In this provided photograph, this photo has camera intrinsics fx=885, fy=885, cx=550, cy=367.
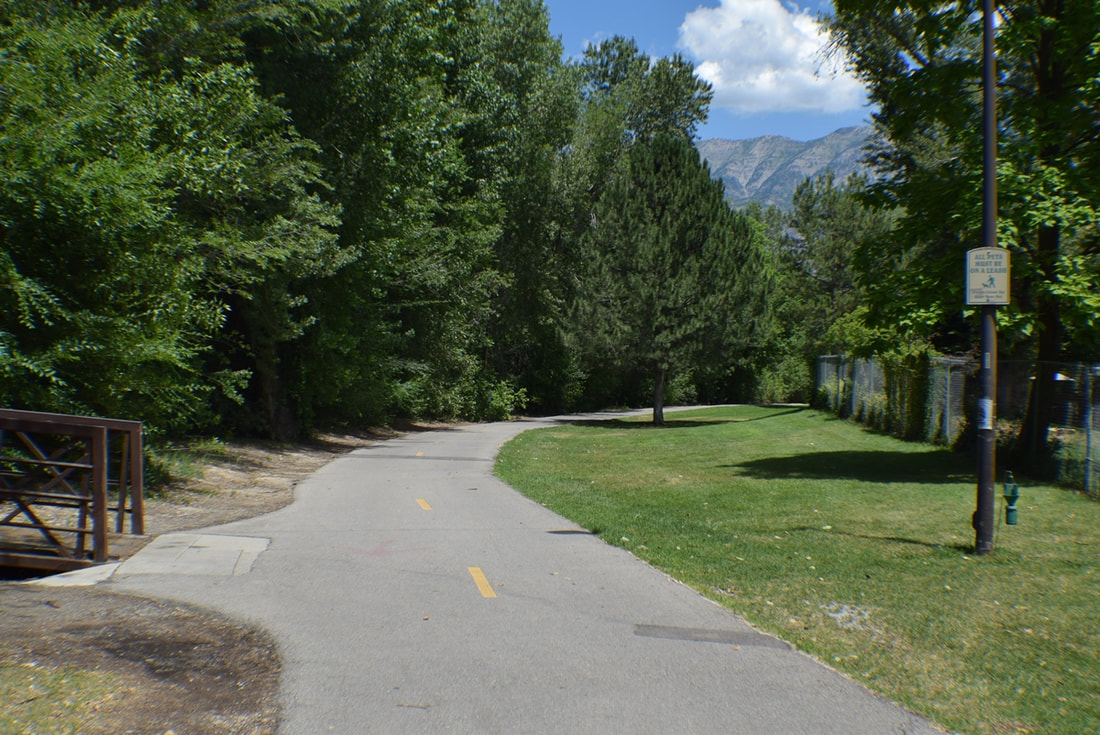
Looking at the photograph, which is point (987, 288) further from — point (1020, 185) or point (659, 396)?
point (659, 396)

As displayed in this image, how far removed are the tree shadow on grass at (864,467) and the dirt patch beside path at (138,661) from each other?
12036 mm

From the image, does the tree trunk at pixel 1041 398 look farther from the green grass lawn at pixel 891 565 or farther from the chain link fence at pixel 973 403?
the green grass lawn at pixel 891 565

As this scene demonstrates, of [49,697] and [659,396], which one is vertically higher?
[659,396]

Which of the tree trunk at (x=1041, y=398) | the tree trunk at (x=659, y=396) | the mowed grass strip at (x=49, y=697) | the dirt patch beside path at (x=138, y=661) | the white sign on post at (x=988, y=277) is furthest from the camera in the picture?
the tree trunk at (x=659, y=396)

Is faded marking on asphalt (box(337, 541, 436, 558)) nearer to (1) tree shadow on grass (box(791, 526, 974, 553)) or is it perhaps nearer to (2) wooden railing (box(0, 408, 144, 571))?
(2) wooden railing (box(0, 408, 144, 571))

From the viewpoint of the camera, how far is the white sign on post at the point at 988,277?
9.30m

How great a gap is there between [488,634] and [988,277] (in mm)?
6472

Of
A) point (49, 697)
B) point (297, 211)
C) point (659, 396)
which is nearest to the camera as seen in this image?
point (49, 697)

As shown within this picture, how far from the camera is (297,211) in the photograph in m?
18.7

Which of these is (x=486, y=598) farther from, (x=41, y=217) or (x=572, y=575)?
(x=41, y=217)

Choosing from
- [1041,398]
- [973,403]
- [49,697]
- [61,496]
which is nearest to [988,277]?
[1041,398]

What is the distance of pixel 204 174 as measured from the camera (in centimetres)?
1495

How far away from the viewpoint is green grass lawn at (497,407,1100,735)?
19.4ft

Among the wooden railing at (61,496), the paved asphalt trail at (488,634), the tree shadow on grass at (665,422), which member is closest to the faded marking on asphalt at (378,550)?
the paved asphalt trail at (488,634)
